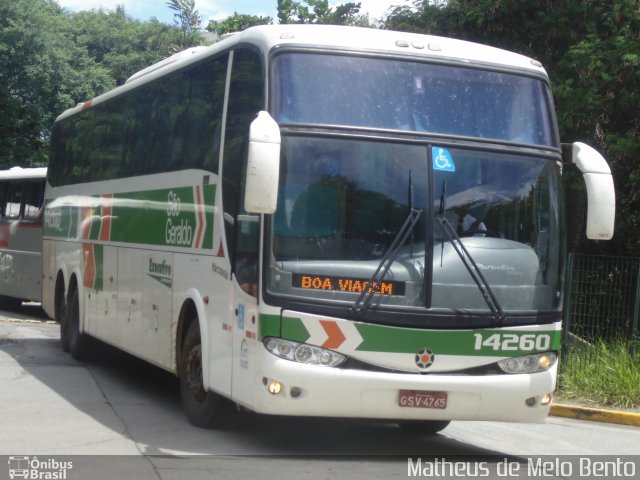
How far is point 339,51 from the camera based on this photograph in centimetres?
885

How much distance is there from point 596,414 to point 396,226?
534 centimetres

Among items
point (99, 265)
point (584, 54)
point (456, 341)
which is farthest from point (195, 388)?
point (584, 54)

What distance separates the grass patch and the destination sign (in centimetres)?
583

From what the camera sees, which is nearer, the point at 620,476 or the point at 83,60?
the point at 620,476

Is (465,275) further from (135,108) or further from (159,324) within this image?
(135,108)

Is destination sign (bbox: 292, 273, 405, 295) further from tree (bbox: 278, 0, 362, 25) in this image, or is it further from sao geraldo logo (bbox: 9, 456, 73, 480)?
tree (bbox: 278, 0, 362, 25)

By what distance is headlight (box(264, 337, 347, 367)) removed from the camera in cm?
828

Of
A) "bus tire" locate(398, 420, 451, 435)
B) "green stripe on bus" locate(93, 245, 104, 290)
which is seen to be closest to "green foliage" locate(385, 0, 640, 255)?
"bus tire" locate(398, 420, 451, 435)

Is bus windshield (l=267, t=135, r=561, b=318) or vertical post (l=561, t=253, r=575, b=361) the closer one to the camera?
bus windshield (l=267, t=135, r=561, b=318)

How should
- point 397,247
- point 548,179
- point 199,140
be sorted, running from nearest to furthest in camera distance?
point 397,247, point 548,179, point 199,140

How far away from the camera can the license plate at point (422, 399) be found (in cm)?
841

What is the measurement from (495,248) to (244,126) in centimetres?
233

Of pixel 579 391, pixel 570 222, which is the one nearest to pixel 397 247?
pixel 579 391

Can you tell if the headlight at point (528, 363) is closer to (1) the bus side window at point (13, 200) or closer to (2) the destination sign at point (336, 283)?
(2) the destination sign at point (336, 283)
